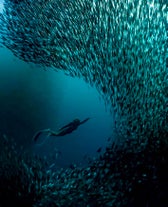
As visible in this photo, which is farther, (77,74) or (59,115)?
(59,115)

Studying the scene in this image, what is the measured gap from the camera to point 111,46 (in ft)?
14.0

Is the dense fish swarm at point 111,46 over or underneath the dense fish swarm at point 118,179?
over

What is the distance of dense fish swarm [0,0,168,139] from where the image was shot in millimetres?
4098

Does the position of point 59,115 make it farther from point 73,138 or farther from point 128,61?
point 128,61

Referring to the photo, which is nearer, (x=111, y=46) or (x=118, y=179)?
(x=111, y=46)

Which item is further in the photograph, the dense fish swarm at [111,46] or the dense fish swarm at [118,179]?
the dense fish swarm at [118,179]

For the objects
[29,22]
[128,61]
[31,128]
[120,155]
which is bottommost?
[120,155]

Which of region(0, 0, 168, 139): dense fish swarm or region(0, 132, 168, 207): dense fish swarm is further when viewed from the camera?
region(0, 132, 168, 207): dense fish swarm

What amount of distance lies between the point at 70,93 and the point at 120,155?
5271 millimetres

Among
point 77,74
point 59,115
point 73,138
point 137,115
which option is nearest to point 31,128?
point 59,115

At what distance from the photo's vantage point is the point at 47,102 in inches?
363

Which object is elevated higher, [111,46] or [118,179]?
[111,46]

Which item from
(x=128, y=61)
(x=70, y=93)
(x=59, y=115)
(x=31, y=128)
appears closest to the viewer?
(x=128, y=61)

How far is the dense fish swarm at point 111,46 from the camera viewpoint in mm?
4098
